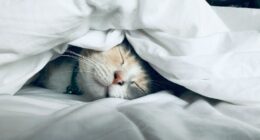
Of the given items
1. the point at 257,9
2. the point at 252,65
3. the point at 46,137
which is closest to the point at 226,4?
the point at 257,9

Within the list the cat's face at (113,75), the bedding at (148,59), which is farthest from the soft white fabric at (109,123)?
the cat's face at (113,75)

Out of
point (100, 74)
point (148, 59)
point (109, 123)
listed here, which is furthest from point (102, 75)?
point (109, 123)

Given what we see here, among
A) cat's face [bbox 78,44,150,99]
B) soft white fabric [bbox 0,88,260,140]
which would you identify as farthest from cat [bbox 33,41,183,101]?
soft white fabric [bbox 0,88,260,140]

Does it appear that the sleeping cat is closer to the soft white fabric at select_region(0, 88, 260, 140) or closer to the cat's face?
the cat's face

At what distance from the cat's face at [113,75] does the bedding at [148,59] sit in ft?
0.24

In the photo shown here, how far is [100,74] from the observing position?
986mm

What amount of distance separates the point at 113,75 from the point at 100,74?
1.3 inches

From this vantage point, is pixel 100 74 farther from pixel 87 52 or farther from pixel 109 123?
pixel 109 123

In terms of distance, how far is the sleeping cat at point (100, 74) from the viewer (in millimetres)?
989

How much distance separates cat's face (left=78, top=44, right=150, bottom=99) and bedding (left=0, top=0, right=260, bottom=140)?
73 millimetres

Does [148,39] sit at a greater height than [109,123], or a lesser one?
greater

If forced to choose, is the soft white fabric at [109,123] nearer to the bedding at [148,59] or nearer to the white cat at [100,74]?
the bedding at [148,59]

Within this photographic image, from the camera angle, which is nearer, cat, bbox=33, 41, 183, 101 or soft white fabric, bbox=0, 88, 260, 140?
soft white fabric, bbox=0, 88, 260, 140

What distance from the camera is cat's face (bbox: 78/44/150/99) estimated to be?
3.22 ft
